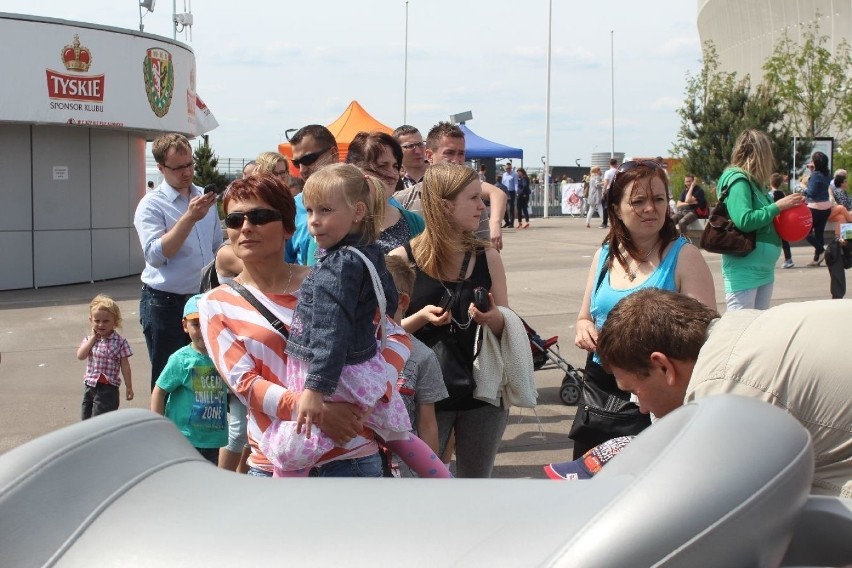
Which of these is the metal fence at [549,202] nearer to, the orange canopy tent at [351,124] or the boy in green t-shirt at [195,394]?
the orange canopy tent at [351,124]

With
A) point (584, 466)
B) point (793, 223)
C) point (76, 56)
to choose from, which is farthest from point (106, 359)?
point (76, 56)

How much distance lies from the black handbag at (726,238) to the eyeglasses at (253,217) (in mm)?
3209

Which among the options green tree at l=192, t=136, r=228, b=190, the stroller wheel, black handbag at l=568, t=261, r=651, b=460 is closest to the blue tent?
green tree at l=192, t=136, r=228, b=190

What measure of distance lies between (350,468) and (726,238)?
3425 millimetres

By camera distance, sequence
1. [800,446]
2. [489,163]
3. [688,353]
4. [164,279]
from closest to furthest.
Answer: [800,446] < [688,353] < [164,279] < [489,163]

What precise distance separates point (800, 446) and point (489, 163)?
87.8ft

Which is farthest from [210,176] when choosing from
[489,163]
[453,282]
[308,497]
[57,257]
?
[308,497]

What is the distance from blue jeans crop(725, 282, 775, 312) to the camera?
19.3ft

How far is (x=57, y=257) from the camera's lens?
15.7 meters

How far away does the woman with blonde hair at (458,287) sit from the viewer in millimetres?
4340

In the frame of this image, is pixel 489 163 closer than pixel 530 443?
No

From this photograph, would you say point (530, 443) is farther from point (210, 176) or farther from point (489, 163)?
point (210, 176)

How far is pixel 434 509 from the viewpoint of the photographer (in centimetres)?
150

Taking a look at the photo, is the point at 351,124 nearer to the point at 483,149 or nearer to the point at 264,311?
the point at 483,149
